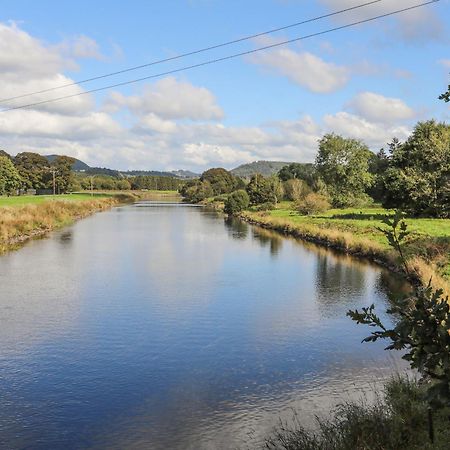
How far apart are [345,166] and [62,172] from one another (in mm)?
88495

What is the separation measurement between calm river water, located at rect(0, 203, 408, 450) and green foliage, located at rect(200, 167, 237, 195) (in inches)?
4842

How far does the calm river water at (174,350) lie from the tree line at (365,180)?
6.73 metres

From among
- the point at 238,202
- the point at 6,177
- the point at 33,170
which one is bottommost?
the point at 238,202

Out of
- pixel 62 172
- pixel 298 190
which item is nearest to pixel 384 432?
pixel 298 190

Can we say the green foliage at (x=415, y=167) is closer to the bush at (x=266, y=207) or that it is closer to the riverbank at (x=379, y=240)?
the riverbank at (x=379, y=240)

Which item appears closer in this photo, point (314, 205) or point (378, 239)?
point (378, 239)

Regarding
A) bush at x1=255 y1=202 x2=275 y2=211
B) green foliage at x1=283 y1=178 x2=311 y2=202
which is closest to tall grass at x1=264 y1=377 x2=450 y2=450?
green foliage at x1=283 y1=178 x2=311 y2=202

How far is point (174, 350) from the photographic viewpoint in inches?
645

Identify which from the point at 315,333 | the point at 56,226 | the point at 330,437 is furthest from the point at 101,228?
the point at 330,437

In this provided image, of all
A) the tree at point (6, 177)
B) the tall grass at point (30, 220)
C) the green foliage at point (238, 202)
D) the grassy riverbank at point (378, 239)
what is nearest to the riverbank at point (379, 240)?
the grassy riverbank at point (378, 239)

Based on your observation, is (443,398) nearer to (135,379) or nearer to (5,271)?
(135,379)

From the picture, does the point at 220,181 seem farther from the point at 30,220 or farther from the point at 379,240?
the point at 379,240

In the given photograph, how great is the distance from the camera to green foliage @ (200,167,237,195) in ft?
511

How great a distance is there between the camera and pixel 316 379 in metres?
13.9
